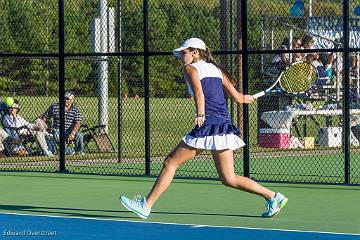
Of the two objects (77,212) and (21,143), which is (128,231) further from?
(21,143)

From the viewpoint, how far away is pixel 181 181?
17.8 metres

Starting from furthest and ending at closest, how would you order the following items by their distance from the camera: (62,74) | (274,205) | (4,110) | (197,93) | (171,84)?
(171,84) → (4,110) → (62,74) → (274,205) → (197,93)

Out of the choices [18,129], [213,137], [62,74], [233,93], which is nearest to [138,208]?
[213,137]

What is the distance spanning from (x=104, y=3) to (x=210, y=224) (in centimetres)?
1022

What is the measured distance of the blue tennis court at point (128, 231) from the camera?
11.8 m

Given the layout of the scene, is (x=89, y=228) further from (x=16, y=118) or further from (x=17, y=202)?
(x=16, y=118)

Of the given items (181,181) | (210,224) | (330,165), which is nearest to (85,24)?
(330,165)

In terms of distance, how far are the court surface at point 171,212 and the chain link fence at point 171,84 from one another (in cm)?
117

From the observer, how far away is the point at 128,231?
12.2 meters

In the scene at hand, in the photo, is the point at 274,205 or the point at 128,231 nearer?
the point at 128,231

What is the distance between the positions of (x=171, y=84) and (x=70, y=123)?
11.8 m

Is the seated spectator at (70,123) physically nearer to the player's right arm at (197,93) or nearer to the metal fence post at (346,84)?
the metal fence post at (346,84)

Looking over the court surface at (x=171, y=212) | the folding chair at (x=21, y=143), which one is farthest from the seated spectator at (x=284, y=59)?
the court surface at (x=171, y=212)

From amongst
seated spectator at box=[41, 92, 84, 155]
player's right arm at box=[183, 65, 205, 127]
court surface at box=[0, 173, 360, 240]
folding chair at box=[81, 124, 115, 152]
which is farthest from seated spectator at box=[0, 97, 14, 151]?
player's right arm at box=[183, 65, 205, 127]
